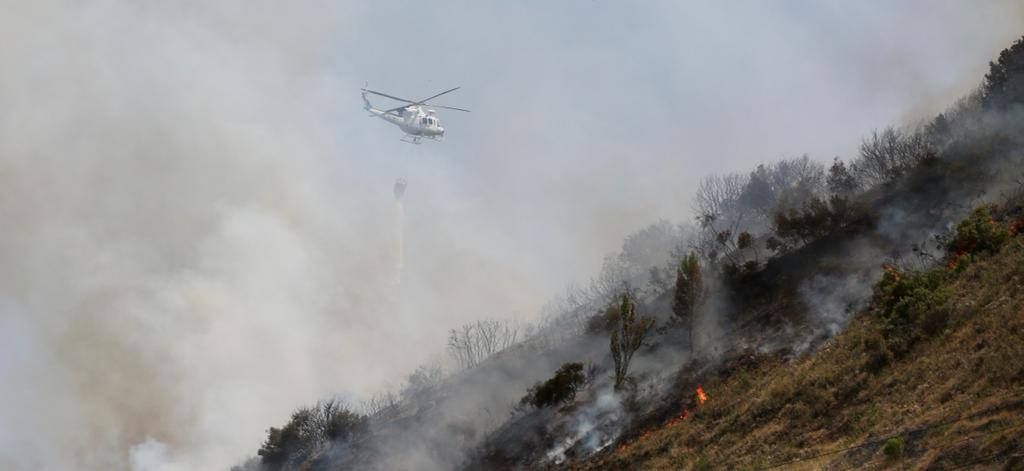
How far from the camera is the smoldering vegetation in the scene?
43094mm

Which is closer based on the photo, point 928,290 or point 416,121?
point 928,290

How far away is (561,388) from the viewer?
160ft

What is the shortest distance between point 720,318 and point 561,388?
11.2 m

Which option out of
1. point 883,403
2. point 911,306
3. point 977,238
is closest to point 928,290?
point 911,306

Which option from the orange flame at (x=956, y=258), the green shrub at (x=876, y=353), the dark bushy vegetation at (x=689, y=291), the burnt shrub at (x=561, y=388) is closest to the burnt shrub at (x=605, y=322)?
the burnt shrub at (x=561, y=388)

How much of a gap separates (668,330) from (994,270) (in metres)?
22.6

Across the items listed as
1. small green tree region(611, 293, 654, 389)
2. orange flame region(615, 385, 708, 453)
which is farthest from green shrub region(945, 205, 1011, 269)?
small green tree region(611, 293, 654, 389)

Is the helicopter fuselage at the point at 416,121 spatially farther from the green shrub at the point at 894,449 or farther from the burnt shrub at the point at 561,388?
the green shrub at the point at 894,449

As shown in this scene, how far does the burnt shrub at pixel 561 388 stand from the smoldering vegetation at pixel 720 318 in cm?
9

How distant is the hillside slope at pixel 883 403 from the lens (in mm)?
22359

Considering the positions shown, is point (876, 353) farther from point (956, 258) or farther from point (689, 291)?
point (689, 291)

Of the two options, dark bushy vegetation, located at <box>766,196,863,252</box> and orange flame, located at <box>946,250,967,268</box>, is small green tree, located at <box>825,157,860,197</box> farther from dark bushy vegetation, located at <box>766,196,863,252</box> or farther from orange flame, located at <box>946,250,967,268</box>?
orange flame, located at <box>946,250,967,268</box>

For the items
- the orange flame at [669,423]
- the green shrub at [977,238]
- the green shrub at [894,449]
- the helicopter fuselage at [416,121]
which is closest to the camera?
the green shrub at [894,449]

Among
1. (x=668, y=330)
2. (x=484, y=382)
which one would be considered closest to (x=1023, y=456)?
(x=668, y=330)
